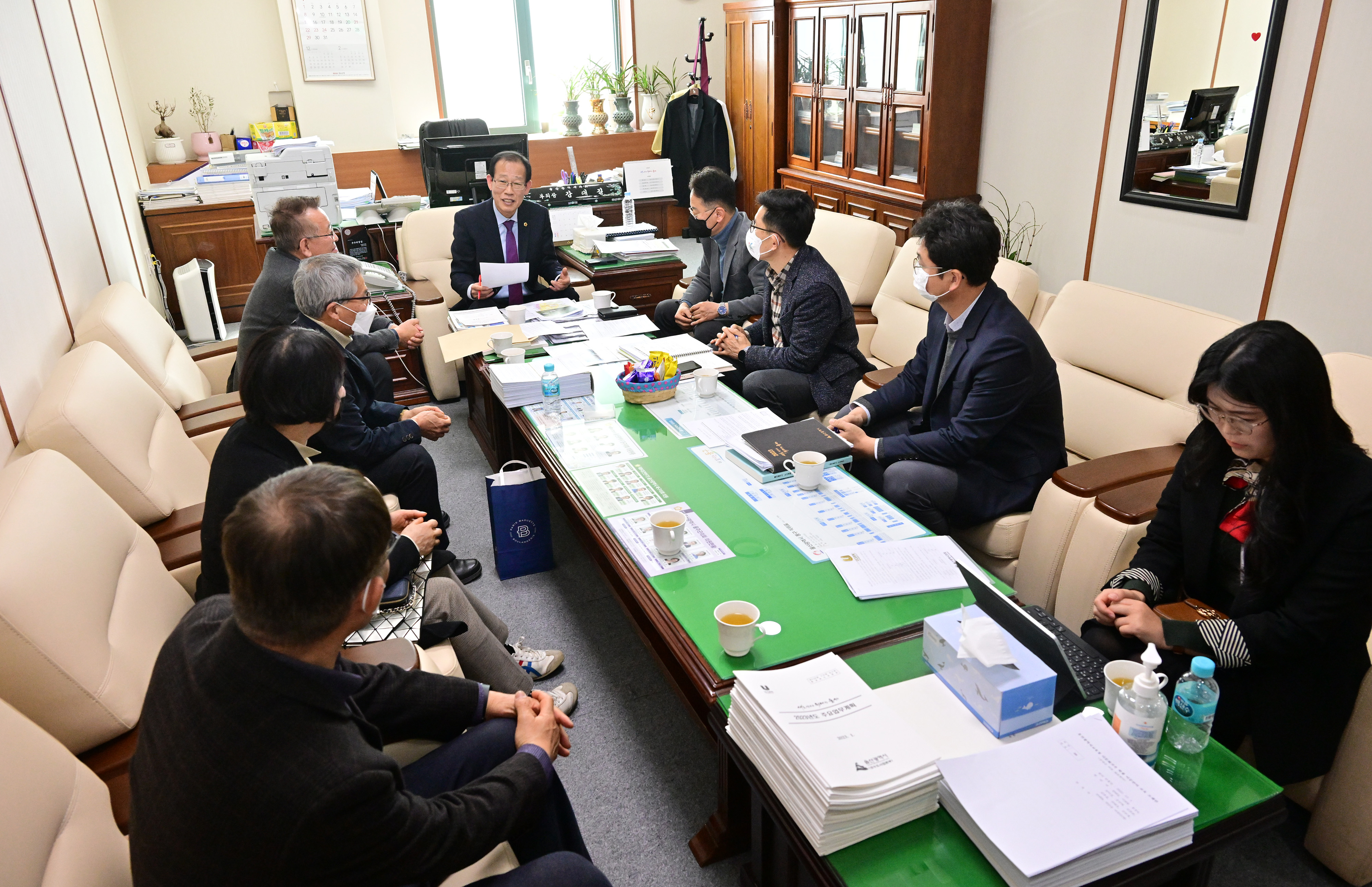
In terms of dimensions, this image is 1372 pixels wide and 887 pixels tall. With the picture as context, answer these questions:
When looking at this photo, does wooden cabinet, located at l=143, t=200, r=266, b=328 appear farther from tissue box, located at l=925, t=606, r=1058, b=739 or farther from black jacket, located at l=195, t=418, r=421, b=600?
tissue box, located at l=925, t=606, r=1058, b=739

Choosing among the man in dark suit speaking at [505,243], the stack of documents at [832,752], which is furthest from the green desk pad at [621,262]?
the stack of documents at [832,752]

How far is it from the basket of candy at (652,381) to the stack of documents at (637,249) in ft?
5.34

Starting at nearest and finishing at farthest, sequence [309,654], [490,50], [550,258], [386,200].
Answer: [309,654] → [550,258] → [386,200] → [490,50]

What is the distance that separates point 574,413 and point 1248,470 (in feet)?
6.04

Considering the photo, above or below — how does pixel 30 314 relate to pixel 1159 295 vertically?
above

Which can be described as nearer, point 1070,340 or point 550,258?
point 1070,340

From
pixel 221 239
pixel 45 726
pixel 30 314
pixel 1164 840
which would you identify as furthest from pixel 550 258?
pixel 1164 840

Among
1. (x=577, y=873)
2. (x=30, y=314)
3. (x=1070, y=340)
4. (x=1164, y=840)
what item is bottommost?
(x=577, y=873)

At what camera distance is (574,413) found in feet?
9.11

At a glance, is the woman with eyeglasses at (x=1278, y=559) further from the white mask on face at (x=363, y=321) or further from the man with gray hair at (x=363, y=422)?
the white mask on face at (x=363, y=321)

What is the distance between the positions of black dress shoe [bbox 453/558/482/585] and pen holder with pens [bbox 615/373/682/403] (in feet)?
2.55

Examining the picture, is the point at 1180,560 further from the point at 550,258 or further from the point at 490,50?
the point at 490,50

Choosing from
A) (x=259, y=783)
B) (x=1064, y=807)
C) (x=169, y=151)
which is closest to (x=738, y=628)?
(x=1064, y=807)

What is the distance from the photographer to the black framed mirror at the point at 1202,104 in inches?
132
